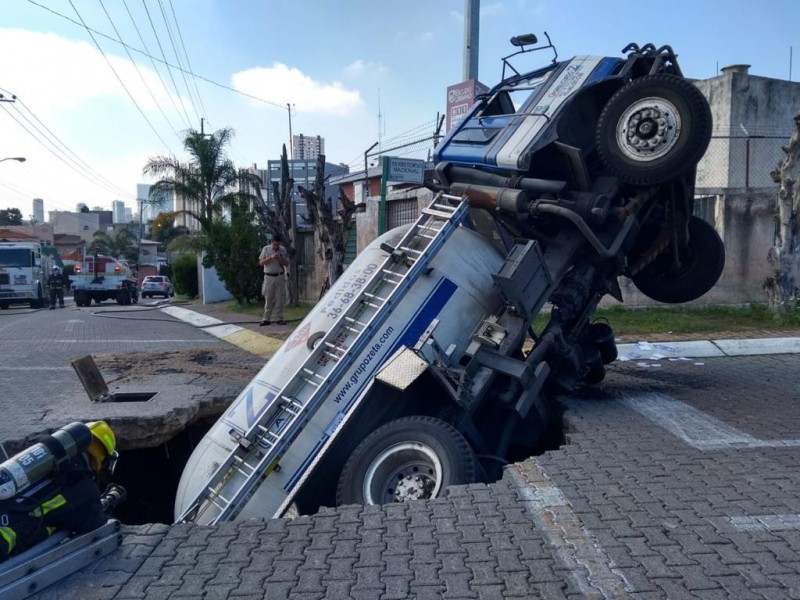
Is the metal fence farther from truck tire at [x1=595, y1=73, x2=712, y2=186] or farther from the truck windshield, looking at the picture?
the truck windshield

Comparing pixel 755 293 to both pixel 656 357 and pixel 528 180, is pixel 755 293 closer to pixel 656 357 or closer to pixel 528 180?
pixel 656 357

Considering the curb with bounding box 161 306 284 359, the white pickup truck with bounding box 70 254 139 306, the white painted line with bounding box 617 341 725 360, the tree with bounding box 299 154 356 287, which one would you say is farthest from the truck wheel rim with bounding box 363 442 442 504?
the white pickup truck with bounding box 70 254 139 306

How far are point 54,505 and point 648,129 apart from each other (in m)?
5.14

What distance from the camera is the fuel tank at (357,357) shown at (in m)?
5.00

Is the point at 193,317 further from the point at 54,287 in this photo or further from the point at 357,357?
the point at 357,357

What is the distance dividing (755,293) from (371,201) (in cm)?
774

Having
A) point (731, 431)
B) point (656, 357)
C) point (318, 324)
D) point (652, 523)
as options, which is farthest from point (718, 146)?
point (652, 523)

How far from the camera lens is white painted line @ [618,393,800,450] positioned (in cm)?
505

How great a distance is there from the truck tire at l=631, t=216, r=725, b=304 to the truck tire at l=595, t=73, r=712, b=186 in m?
1.34

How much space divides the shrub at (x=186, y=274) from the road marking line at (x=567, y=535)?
29121mm

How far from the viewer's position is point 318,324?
229 inches

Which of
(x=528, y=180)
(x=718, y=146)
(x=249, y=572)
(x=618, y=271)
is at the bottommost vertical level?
(x=249, y=572)

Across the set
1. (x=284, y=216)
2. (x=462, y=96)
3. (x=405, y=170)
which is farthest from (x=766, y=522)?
(x=284, y=216)

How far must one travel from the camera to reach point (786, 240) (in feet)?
34.7
